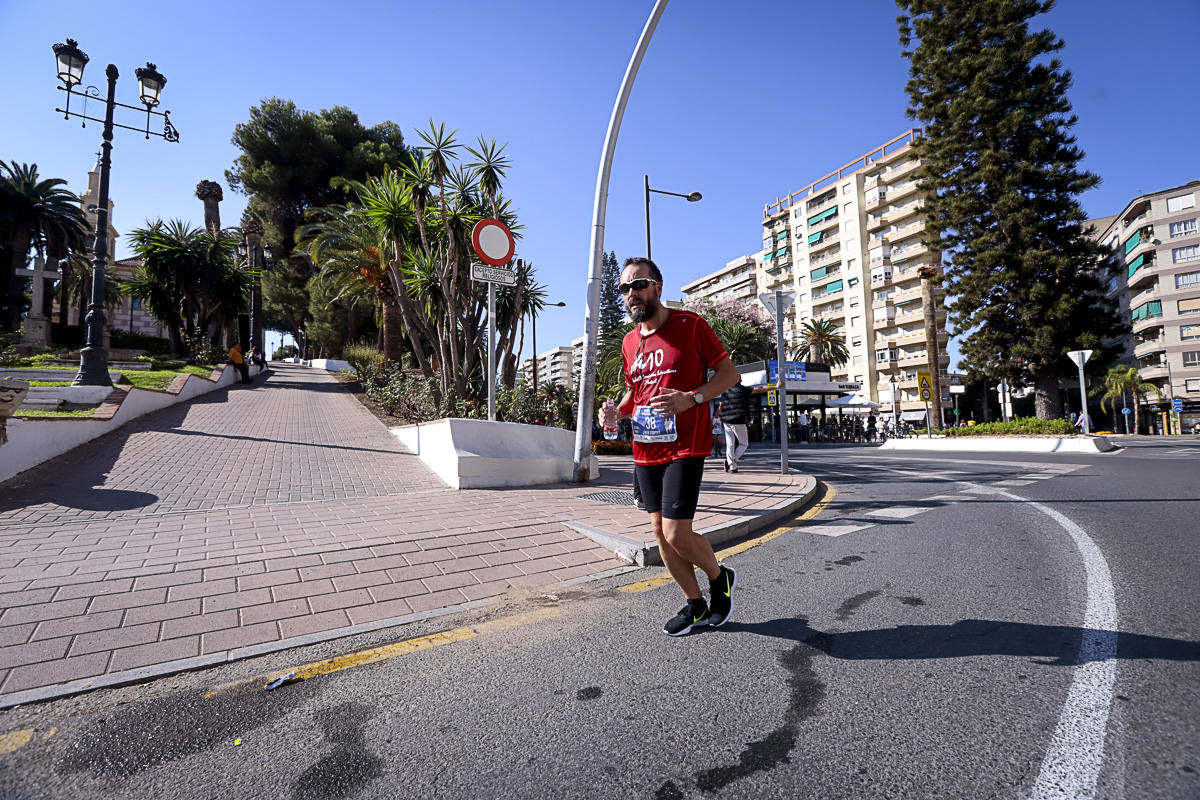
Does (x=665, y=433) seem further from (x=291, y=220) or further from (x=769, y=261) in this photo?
(x=769, y=261)

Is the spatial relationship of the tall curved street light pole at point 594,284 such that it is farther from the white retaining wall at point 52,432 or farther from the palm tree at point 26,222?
the palm tree at point 26,222

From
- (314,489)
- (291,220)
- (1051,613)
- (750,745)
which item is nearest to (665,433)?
(750,745)

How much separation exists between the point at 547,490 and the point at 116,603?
4.71 m

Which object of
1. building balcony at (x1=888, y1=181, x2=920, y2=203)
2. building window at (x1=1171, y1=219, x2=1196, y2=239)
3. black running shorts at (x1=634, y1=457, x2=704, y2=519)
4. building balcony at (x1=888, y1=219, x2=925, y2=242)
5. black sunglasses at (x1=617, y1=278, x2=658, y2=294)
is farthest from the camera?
building balcony at (x1=888, y1=181, x2=920, y2=203)

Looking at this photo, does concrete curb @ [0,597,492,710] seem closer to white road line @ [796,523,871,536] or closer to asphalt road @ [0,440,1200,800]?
asphalt road @ [0,440,1200,800]

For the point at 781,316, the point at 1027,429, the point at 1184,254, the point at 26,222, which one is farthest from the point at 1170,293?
the point at 26,222

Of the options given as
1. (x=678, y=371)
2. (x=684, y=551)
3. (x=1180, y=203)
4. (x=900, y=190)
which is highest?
(x=900, y=190)

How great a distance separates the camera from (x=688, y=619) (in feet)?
9.50

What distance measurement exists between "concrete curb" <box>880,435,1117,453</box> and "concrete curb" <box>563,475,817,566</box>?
51.0ft

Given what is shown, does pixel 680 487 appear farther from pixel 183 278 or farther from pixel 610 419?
pixel 183 278

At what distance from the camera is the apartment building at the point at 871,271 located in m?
55.0

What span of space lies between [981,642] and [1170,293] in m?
66.8

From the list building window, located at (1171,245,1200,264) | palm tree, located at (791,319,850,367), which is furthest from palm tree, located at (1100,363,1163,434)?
palm tree, located at (791,319,850,367)

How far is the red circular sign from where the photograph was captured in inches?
310
